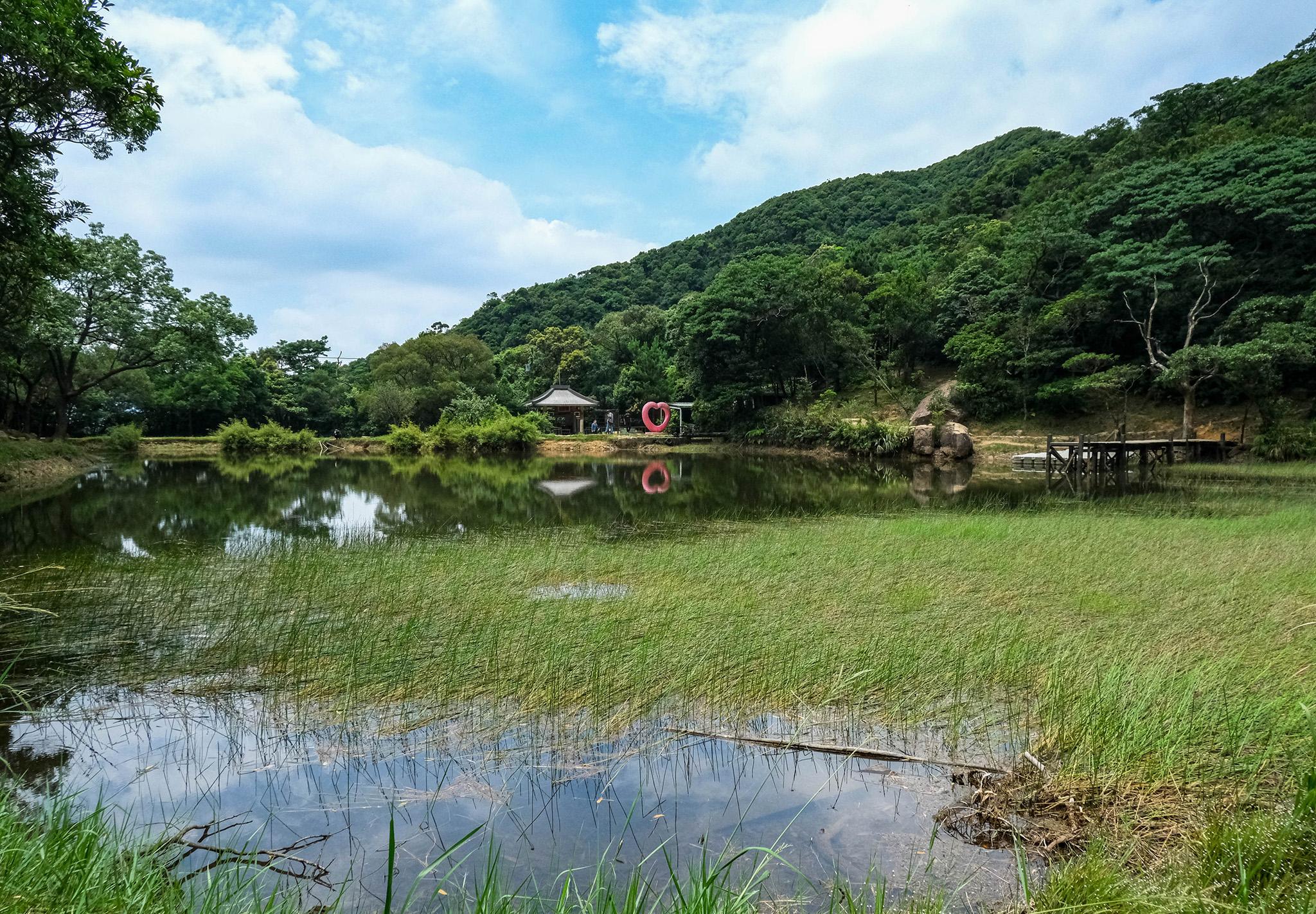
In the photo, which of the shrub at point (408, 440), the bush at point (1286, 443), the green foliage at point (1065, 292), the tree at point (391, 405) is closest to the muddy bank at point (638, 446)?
the green foliage at point (1065, 292)

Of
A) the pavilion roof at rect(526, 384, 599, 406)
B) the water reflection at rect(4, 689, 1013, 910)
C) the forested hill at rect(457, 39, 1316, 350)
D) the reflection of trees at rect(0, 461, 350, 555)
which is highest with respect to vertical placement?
the forested hill at rect(457, 39, 1316, 350)

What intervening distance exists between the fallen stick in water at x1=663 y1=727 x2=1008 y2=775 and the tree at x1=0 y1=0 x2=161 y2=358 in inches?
417

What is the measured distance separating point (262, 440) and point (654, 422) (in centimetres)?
1903

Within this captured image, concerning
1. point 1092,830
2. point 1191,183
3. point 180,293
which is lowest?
point 1092,830

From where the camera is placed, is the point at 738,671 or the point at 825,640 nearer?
the point at 738,671

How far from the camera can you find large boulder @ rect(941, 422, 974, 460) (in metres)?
25.8

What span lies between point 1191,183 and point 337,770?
31144 millimetres

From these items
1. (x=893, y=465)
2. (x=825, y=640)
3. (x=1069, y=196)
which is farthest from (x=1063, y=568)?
(x=1069, y=196)

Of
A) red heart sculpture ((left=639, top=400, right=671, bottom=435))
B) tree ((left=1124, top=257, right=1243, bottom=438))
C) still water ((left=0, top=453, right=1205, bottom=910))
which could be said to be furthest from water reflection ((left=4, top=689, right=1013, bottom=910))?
red heart sculpture ((left=639, top=400, right=671, bottom=435))

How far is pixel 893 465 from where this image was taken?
79.2 ft

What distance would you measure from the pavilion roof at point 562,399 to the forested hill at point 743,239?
1815 cm

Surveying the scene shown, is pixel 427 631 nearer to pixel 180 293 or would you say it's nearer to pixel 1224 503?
pixel 1224 503

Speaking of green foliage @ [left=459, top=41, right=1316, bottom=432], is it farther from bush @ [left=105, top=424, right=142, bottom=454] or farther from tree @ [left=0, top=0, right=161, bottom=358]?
tree @ [left=0, top=0, right=161, bottom=358]

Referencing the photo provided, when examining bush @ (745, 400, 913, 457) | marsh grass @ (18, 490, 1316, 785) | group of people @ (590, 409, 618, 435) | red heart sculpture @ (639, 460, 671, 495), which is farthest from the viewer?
group of people @ (590, 409, 618, 435)
